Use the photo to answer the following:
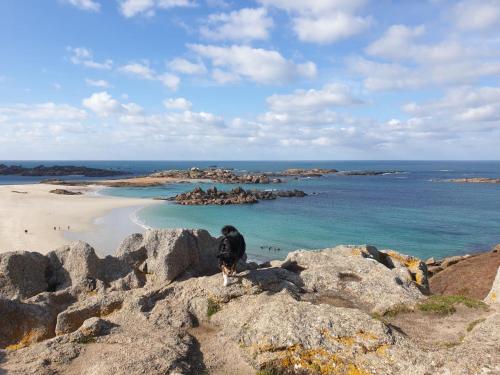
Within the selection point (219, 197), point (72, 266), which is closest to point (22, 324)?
point (72, 266)

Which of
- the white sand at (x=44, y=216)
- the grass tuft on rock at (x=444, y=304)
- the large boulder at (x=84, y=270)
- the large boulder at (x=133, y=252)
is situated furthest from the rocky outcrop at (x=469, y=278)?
the white sand at (x=44, y=216)

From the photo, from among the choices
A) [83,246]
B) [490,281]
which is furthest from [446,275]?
[83,246]

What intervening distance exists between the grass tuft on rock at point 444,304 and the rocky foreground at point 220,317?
0.05m

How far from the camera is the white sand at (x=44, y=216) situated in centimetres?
3953

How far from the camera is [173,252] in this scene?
48.6 ft

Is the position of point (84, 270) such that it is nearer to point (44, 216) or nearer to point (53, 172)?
point (44, 216)

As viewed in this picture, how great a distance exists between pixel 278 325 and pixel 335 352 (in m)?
1.57

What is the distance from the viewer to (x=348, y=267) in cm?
1573

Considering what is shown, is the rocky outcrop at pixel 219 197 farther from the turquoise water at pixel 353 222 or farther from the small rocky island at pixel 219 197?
the turquoise water at pixel 353 222

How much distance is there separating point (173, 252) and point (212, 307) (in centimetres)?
382

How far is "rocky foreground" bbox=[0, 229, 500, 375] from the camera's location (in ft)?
27.0

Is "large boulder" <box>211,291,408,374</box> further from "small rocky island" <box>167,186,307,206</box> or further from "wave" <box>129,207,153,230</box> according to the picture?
"small rocky island" <box>167,186,307,206</box>

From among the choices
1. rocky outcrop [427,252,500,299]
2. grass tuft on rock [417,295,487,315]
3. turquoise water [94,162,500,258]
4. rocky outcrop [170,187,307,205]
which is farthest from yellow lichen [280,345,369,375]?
rocky outcrop [170,187,307,205]

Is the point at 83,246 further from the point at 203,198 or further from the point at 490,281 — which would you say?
the point at 203,198
